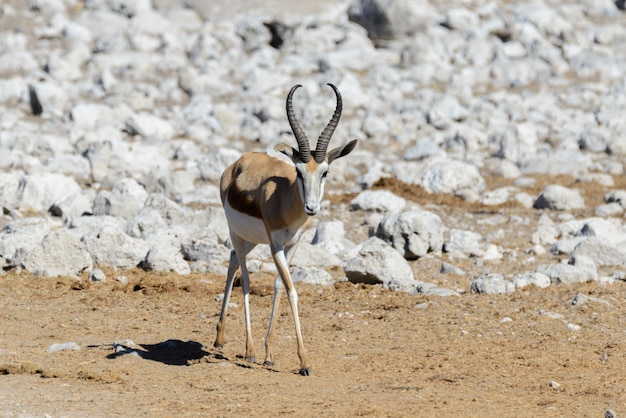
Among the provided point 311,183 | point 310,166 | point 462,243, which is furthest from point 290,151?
point 462,243

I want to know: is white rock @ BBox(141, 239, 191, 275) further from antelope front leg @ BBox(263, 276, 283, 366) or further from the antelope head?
the antelope head

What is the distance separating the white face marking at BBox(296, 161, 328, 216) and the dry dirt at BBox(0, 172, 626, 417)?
1.56 meters

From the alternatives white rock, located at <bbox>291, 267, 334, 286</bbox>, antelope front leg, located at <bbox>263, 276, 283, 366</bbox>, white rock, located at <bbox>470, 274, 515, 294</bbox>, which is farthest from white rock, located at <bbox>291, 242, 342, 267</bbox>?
antelope front leg, located at <bbox>263, 276, 283, 366</bbox>

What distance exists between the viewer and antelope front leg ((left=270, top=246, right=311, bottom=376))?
8828 millimetres

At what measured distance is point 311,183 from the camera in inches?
Answer: 341

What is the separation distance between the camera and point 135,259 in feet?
44.3

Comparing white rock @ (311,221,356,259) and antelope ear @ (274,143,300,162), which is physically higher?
antelope ear @ (274,143,300,162)

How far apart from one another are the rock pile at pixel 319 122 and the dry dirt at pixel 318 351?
0.76 meters

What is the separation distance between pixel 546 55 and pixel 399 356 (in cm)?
2377

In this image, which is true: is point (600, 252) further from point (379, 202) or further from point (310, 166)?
point (310, 166)

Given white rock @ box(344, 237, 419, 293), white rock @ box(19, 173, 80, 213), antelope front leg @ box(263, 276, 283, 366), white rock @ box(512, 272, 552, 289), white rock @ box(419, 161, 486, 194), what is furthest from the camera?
white rock @ box(419, 161, 486, 194)

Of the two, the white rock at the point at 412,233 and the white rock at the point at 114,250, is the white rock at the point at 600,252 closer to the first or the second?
the white rock at the point at 412,233

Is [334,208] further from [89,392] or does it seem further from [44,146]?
[89,392]

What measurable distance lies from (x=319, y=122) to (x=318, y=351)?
1475cm
